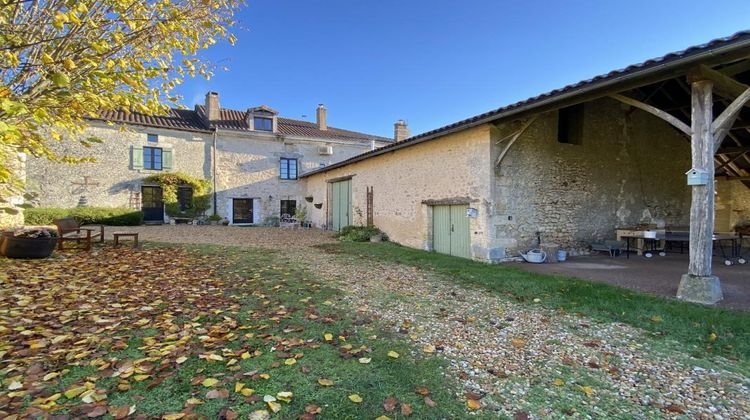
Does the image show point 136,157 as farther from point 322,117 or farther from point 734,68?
point 734,68

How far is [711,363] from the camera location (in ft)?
9.53

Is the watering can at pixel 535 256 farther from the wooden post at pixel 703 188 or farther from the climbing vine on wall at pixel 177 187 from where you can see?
the climbing vine on wall at pixel 177 187

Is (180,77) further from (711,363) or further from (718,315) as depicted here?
(718,315)

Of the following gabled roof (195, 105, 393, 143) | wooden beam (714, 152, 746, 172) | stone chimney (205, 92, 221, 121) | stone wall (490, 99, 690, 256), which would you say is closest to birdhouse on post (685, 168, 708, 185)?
stone wall (490, 99, 690, 256)

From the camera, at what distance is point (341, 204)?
15672mm

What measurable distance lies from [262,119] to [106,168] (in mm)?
8336

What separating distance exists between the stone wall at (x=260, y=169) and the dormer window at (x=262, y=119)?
0.73 m

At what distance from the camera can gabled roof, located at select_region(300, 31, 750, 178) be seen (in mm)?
3971

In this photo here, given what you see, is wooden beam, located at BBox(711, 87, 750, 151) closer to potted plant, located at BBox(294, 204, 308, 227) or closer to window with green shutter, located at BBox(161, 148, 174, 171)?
potted plant, located at BBox(294, 204, 308, 227)

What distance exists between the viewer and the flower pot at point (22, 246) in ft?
20.9

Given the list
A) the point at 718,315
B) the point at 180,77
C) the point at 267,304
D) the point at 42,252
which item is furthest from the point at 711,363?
the point at 42,252

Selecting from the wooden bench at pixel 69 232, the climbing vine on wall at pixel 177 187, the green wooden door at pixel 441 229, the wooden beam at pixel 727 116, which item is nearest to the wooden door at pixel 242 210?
the climbing vine on wall at pixel 177 187

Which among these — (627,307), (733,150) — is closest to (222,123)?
(627,307)

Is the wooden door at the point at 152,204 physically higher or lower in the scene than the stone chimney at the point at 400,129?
lower
